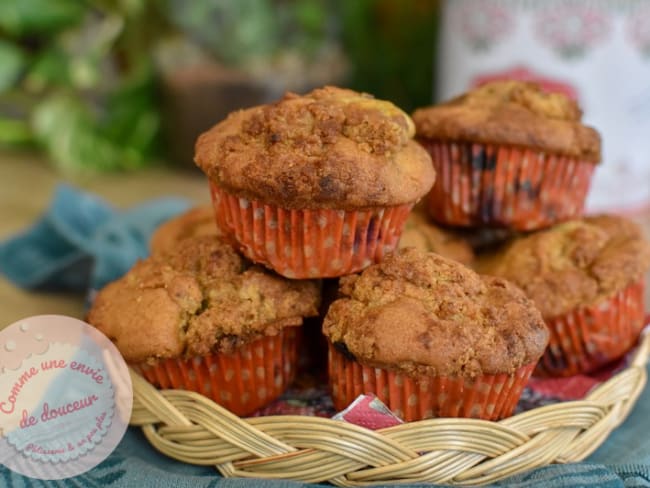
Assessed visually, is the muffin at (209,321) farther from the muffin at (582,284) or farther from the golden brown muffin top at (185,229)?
the muffin at (582,284)

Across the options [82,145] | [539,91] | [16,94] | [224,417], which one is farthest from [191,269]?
[16,94]

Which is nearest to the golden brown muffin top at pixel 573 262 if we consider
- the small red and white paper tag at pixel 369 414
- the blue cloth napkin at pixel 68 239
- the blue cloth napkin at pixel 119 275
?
the blue cloth napkin at pixel 119 275

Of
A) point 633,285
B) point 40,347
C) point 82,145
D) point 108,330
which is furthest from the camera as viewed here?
point 82,145

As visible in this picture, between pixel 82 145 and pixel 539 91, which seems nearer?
pixel 539 91

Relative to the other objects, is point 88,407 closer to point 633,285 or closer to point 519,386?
point 519,386

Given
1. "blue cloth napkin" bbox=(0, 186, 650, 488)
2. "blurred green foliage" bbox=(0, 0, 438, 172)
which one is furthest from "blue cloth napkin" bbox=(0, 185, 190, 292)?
"blurred green foliage" bbox=(0, 0, 438, 172)

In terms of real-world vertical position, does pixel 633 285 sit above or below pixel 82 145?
above

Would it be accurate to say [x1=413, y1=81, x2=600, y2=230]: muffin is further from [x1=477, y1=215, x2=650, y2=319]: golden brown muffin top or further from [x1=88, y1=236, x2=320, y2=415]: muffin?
[x1=88, y1=236, x2=320, y2=415]: muffin

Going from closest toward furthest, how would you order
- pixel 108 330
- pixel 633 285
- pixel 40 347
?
1. pixel 40 347
2. pixel 108 330
3. pixel 633 285
